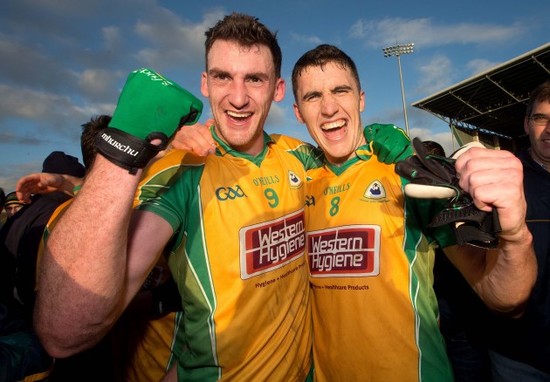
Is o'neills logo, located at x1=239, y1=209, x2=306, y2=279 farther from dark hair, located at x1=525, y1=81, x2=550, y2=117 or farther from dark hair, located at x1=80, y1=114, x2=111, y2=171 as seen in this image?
dark hair, located at x1=525, y1=81, x2=550, y2=117

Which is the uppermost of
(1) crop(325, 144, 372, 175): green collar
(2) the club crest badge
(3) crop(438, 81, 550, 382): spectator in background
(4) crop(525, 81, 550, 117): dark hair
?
(4) crop(525, 81, 550, 117): dark hair

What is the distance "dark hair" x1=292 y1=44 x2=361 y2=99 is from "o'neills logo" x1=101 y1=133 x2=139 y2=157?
173 cm

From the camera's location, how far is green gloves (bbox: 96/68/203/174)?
4.24 ft

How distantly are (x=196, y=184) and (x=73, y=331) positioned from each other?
842 mm

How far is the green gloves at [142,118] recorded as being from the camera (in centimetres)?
129

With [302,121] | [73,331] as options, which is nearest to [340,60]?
[302,121]

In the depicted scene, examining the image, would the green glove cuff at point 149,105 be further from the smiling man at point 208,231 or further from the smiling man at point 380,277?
the smiling man at point 380,277

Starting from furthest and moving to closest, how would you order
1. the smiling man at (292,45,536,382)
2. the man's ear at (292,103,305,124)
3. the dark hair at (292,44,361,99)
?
the man's ear at (292,103,305,124) < the dark hair at (292,44,361,99) < the smiling man at (292,45,536,382)

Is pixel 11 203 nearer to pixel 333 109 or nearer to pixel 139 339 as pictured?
pixel 139 339

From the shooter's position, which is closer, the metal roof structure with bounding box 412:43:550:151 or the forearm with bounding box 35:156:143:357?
the forearm with bounding box 35:156:143:357

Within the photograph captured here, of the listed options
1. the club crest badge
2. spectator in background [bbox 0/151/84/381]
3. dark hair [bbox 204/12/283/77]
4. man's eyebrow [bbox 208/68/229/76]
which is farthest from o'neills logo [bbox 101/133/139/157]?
spectator in background [bbox 0/151/84/381]

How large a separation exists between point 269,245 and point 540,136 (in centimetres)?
286

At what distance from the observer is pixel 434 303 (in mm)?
2062

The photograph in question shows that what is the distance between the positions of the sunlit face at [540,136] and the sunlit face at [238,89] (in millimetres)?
2585
